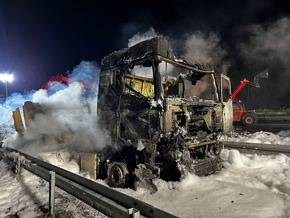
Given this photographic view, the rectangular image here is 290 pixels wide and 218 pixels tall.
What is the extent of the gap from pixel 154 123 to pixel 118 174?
4.52 feet

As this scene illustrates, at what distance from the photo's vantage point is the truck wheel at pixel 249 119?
14523mm

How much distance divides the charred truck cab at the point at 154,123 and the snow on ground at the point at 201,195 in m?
0.34

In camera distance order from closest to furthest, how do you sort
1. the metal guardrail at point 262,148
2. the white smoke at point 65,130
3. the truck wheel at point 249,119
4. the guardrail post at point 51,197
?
the guardrail post at point 51,197 < the white smoke at point 65,130 < the metal guardrail at point 262,148 < the truck wheel at point 249,119

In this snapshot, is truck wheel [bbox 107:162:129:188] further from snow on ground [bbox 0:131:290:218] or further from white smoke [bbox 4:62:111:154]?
white smoke [bbox 4:62:111:154]

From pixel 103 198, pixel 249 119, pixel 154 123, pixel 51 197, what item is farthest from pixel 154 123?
pixel 249 119

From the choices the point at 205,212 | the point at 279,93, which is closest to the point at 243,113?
the point at 205,212

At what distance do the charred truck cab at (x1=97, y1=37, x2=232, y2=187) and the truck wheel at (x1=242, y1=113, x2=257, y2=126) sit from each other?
9387 mm

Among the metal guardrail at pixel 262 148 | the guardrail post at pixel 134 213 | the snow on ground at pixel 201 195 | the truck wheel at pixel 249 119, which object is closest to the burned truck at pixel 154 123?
the snow on ground at pixel 201 195

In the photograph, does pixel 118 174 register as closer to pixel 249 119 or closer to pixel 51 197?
pixel 51 197

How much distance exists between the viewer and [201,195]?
4086mm

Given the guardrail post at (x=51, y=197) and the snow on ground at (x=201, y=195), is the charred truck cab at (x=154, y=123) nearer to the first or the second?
the snow on ground at (x=201, y=195)

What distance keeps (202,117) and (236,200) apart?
1942 mm

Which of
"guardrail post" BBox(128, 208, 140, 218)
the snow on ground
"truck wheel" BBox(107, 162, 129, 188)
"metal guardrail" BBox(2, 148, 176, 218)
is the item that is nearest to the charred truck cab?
"truck wheel" BBox(107, 162, 129, 188)

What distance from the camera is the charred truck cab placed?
14.7 feet
